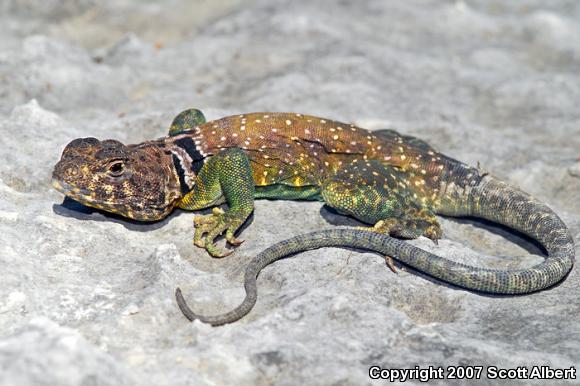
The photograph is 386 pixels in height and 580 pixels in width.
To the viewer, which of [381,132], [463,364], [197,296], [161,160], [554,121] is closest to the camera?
[463,364]

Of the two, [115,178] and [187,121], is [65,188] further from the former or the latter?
[187,121]

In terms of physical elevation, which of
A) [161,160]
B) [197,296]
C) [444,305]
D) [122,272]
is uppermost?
[444,305]

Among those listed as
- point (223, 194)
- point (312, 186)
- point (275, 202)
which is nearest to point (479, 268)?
point (312, 186)

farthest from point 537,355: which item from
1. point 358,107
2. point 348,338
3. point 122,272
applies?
point 358,107

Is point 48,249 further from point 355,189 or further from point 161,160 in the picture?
→ point 355,189

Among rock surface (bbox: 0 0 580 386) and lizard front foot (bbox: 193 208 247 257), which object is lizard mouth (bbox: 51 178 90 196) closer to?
rock surface (bbox: 0 0 580 386)

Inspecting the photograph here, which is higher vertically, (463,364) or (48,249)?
(463,364)
